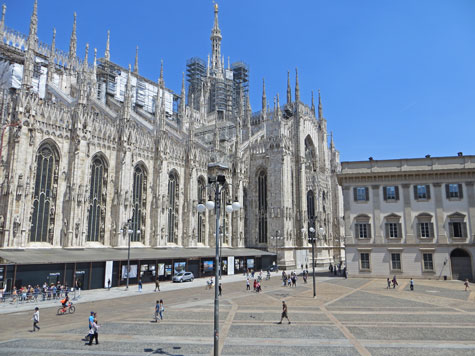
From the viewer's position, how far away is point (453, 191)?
44250mm

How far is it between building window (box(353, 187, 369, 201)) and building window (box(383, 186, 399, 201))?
216 cm

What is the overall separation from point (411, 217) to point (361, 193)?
6531mm

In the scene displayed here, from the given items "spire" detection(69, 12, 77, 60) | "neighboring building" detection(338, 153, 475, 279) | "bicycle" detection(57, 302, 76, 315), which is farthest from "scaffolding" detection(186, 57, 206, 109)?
"bicycle" detection(57, 302, 76, 315)

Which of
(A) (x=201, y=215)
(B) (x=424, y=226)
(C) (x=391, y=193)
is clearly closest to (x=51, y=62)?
(A) (x=201, y=215)

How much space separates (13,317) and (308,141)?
2584 inches

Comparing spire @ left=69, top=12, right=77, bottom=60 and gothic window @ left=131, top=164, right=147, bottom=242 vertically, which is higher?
spire @ left=69, top=12, right=77, bottom=60

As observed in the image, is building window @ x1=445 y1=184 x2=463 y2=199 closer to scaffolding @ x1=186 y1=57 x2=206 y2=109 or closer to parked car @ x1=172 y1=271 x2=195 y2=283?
parked car @ x1=172 y1=271 x2=195 y2=283

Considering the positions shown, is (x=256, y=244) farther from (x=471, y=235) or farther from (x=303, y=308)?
(x=303, y=308)

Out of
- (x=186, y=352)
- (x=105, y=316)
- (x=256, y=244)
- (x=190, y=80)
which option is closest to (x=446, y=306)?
(x=186, y=352)

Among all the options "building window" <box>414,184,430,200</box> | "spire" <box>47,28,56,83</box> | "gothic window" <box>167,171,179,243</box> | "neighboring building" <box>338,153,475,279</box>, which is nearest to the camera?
"neighboring building" <box>338,153,475,279</box>

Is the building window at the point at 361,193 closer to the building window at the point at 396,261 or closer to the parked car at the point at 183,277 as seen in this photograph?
the building window at the point at 396,261

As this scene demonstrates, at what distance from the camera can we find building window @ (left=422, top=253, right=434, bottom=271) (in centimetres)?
4403

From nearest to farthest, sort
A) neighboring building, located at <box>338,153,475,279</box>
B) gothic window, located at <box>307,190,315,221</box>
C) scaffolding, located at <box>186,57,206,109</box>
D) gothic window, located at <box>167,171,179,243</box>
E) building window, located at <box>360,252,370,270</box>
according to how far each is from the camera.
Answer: neighboring building, located at <box>338,153,475,279</box> → building window, located at <box>360,252,370,270</box> → gothic window, located at <box>167,171,179,243</box> → gothic window, located at <box>307,190,315,221</box> → scaffolding, located at <box>186,57,206,109</box>

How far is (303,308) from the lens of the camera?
25.5 m
